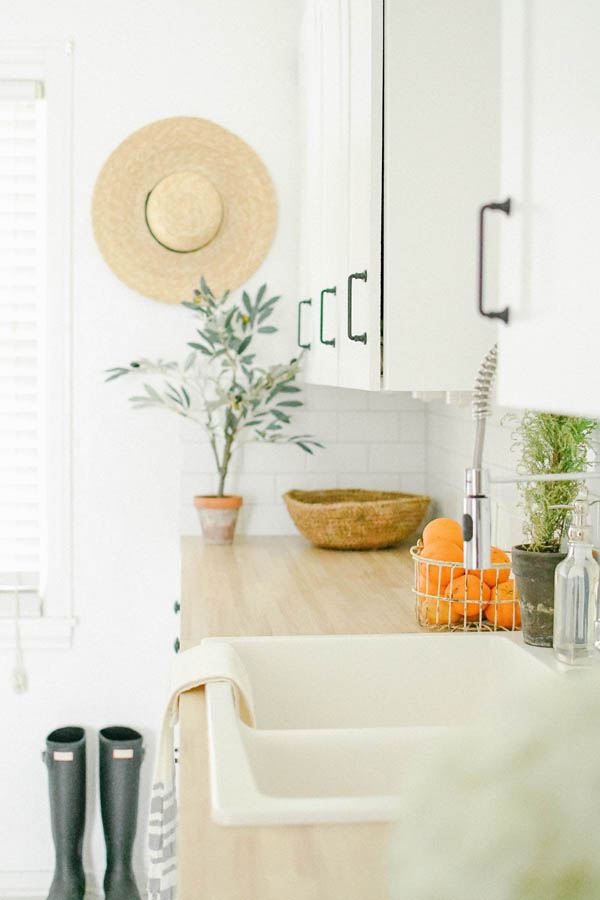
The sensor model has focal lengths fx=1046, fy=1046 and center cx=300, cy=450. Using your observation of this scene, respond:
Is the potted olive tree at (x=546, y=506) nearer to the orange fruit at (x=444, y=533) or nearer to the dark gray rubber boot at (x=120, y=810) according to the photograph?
the orange fruit at (x=444, y=533)

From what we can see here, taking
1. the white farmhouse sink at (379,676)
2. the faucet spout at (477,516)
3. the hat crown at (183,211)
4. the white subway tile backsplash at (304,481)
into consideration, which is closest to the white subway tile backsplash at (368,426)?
the white subway tile backsplash at (304,481)

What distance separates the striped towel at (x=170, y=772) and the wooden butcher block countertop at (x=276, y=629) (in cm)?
3

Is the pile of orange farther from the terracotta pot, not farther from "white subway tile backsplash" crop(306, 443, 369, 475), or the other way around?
"white subway tile backsplash" crop(306, 443, 369, 475)

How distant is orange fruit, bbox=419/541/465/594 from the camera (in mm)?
1853

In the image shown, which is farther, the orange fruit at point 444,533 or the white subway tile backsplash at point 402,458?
the white subway tile backsplash at point 402,458

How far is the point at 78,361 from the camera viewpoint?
120 inches

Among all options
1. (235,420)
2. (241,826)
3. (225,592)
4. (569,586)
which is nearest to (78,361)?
(235,420)

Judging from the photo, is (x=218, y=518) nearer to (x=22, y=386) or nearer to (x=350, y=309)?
(x=22, y=386)

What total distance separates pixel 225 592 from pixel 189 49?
1658 mm

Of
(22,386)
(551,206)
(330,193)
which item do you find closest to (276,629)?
(330,193)

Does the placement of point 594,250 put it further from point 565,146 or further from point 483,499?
point 483,499

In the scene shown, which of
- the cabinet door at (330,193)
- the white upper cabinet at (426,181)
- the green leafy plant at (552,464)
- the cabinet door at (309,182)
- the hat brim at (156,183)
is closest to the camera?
the green leafy plant at (552,464)

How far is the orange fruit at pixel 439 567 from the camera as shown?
6.08 ft

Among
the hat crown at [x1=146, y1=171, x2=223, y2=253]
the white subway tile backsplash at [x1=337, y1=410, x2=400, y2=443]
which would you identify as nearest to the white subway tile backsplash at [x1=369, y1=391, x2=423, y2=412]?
the white subway tile backsplash at [x1=337, y1=410, x2=400, y2=443]
